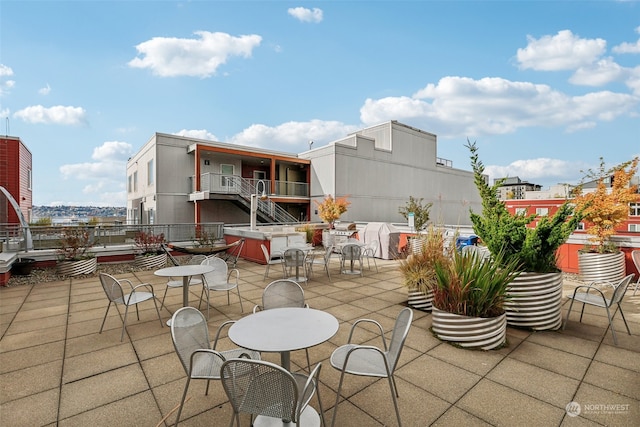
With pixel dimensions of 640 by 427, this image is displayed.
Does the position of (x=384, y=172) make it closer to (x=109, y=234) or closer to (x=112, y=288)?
(x=109, y=234)

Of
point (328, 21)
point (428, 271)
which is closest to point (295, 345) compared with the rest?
point (428, 271)

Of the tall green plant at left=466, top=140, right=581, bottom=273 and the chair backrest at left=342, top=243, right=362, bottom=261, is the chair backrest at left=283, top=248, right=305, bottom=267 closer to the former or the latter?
the chair backrest at left=342, top=243, right=362, bottom=261

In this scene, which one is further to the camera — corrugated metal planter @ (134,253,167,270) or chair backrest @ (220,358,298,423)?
corrugated metal planter @ (134,253,167,270)

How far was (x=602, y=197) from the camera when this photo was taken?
667 cm

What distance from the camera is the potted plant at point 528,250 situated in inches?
150

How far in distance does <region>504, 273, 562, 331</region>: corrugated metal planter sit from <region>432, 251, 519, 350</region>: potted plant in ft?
1.11

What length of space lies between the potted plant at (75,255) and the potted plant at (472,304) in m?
8.31

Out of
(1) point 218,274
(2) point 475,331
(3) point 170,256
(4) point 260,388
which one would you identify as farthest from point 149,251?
(2) point 475,331

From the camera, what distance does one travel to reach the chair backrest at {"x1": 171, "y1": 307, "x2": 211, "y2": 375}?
6.44 ft

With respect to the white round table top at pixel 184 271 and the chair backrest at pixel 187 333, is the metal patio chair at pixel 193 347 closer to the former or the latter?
the chair backrest at pixel 187 333

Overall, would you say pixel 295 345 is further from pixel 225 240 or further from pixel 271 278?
pixel 225 240

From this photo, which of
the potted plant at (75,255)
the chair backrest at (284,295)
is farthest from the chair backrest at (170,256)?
the chair backrest at (284,295)

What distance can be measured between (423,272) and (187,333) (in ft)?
11.9

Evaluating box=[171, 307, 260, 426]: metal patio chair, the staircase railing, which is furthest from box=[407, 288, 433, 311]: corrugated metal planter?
the staircase railing
